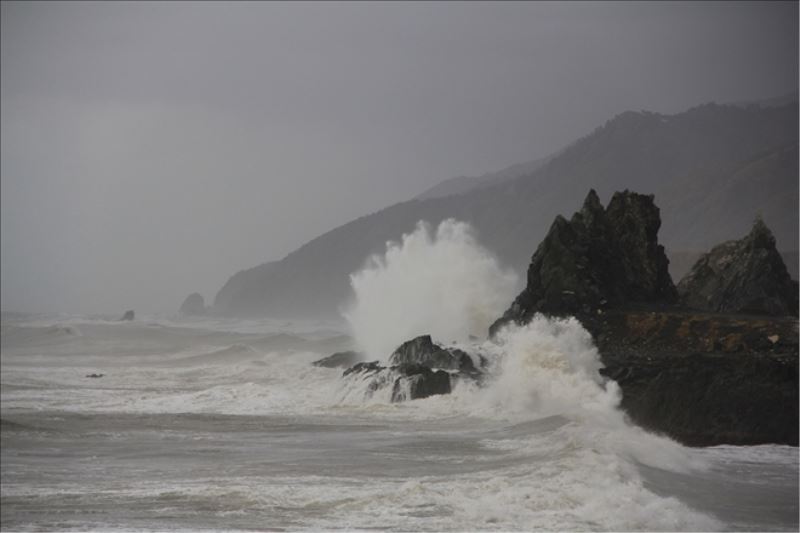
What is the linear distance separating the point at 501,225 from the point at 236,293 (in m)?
43.0

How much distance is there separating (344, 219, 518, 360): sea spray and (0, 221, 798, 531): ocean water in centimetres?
552

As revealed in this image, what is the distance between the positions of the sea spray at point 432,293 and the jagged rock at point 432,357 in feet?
25.3

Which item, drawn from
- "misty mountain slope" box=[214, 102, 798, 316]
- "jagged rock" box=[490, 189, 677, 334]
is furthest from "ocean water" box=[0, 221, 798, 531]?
"misty mountain slope" box=[214, 102, 798, 316]

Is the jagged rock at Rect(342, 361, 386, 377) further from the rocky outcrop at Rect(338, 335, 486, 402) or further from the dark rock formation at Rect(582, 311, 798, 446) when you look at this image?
the dark rock formation at Rect(582, 311, 798, 446)

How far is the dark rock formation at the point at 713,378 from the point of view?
15922 mm

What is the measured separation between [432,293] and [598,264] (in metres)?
11.7

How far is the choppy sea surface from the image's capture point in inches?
396

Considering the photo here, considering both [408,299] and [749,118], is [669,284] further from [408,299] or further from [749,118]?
[749,118]

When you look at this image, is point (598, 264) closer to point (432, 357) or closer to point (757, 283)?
point (757, 283)

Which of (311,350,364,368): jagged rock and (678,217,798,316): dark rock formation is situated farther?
(311,350,364,368): jagged rock

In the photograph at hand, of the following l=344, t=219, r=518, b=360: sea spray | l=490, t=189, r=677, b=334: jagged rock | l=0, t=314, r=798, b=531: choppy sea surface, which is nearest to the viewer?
l=0, t=314, r=798, b=531: choppy sea surface

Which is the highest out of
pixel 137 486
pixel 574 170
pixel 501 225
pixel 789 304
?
pixel 574 170

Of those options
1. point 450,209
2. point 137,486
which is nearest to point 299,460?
point 137,486

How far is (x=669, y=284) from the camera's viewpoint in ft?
79.5
